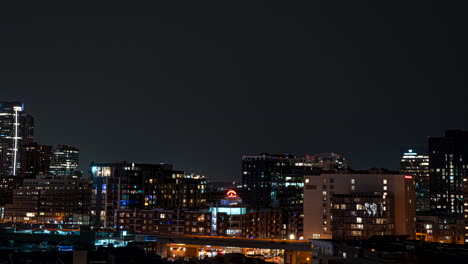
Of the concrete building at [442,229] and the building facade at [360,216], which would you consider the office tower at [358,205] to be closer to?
the building facade at [360,216]

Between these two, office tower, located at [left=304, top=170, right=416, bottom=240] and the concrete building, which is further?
the concrete building

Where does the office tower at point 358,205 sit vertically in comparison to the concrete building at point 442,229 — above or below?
above

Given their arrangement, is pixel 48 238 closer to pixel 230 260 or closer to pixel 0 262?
A: pixel 230 260

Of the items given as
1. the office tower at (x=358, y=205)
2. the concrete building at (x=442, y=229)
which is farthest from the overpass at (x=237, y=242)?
the concrete building at (x=442, y=229)

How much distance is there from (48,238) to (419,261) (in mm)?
57114

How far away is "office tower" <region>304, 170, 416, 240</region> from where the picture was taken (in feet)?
432

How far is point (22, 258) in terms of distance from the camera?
5000 centimetres

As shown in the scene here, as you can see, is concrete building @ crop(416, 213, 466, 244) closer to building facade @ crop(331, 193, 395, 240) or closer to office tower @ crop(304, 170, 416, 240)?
office tower @ crop(304, 170, 416, 240)

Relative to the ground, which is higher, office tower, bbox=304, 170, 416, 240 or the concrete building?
office tower, bbox=304, 170, 416, 240

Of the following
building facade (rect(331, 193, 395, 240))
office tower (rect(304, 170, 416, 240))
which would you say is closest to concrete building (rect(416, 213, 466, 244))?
office tower (rect(304, 170, 416, 240))

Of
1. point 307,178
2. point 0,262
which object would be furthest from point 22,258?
point 307,178

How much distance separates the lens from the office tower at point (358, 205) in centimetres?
13162

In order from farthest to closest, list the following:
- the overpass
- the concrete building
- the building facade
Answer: the concrete building, the building facade, the overpass

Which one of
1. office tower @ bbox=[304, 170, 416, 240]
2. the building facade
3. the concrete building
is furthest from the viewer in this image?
the concrete building
